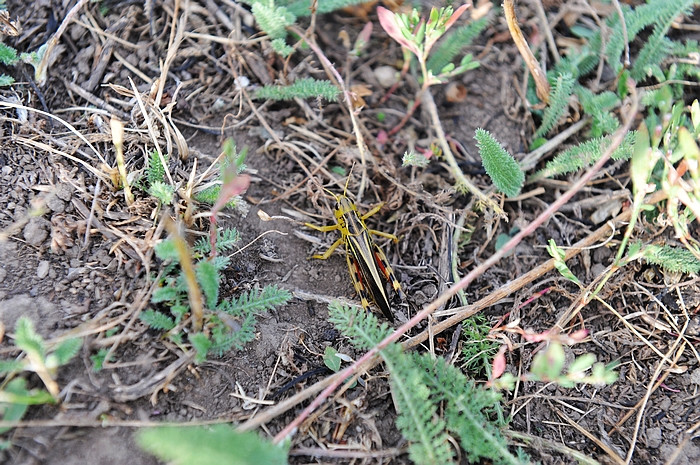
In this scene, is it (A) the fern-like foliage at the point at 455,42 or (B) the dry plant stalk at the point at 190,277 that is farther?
(A) the fern-like foliage at the point at 455,42

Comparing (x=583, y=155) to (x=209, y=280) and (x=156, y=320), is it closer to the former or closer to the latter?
(x=209, y=280)


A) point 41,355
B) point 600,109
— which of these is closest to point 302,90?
point 600,109

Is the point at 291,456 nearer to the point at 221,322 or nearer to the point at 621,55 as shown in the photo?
the point at 221,322

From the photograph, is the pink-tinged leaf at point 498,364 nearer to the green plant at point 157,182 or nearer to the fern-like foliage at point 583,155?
the fern-like foliage at point 583,155

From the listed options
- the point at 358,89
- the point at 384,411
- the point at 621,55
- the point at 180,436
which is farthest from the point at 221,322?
the point at 621,55

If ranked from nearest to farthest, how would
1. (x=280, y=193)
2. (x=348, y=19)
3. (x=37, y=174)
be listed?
(x=37, y=174), (x=280, y=193), (x=348, y=19)

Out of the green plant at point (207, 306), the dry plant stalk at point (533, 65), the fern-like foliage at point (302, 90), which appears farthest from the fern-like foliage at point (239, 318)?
the dry plant stalk at point (533, 65)
